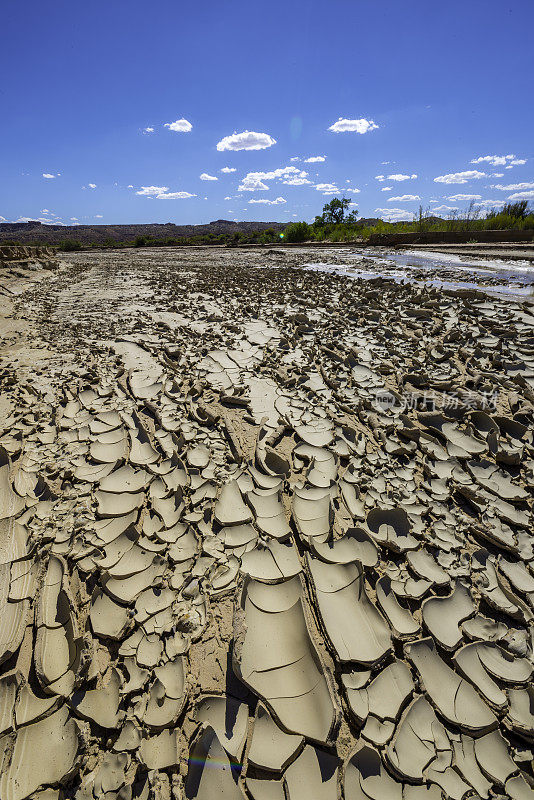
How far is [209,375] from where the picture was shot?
330 centimetres

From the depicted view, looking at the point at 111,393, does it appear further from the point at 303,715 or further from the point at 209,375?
the point at 303,715

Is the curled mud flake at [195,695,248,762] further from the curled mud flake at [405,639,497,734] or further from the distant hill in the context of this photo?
the distant hill

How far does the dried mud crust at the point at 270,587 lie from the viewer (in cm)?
93

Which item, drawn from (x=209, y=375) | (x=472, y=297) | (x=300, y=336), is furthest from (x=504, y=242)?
(x=209, y=375)

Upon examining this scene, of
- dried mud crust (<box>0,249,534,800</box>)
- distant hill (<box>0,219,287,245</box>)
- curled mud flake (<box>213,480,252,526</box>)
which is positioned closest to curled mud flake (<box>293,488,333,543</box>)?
dried mud crust (<box>0,249,534,800</box>)

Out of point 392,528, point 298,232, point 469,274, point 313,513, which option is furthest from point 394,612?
point 298,232

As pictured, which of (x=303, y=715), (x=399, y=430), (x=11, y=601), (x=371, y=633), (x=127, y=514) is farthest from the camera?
(x=399, y=430)

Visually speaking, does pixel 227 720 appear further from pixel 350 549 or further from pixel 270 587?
pixel 350 549

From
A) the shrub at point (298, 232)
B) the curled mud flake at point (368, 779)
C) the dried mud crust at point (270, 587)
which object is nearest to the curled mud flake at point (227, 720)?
the dried mud crust at point (270, 587)

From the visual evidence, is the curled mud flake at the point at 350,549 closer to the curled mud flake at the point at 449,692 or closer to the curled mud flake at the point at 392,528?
the curled mud flake at the point at 392,528

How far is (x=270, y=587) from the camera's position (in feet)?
4.42

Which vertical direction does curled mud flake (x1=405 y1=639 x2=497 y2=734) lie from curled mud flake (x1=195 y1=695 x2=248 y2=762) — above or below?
below

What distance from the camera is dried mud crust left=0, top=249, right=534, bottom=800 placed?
0.93 metres

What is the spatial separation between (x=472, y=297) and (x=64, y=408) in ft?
18.6
